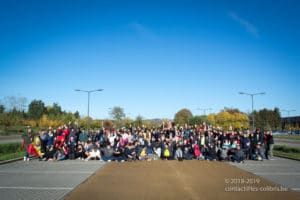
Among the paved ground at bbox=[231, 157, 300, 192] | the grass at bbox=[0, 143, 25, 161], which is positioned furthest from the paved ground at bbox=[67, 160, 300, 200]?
the grass at bbox=[0, 143, 25, 161]

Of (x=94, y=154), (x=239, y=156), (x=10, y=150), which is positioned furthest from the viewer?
(x=10, y=150)

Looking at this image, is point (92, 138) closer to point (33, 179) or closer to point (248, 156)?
point (33, 179)

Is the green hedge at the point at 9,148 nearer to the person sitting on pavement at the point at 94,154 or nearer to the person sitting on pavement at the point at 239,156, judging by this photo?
the person sitting on pavement at the point at 94,154

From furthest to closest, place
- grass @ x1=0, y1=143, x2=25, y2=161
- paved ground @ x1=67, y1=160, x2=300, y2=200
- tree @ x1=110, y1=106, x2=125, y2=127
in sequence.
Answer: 1. tree @ x1=110, y1=106, x2=125, y2=127
2. grass @ x1=0, y1=143, x2=25, y2=161
3. paved ground @ x1=67, y1=160, x2=300, y2=200

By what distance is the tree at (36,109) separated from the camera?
88.1m

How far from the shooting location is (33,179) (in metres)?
10.8

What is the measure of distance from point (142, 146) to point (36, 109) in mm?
85889

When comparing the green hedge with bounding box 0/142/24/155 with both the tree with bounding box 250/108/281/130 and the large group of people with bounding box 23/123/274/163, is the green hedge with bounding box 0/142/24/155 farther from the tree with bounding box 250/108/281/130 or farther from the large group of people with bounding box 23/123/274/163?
the tree with bounding box 250/108/281/130

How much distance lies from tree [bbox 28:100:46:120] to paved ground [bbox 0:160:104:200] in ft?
258

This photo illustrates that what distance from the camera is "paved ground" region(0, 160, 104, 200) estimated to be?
27.9 ft

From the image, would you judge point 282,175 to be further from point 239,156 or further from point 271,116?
point 271,116

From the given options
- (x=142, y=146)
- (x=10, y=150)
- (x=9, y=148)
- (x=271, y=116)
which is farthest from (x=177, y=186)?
(x=271, y=116)

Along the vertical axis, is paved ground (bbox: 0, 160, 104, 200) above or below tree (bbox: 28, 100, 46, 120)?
below

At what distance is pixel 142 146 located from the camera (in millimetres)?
18609
